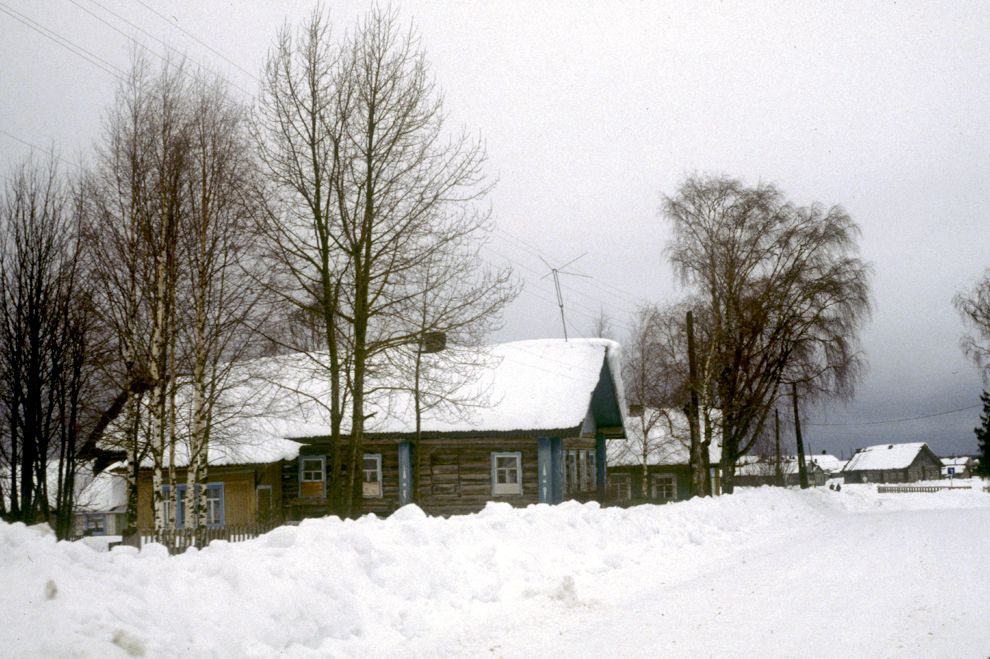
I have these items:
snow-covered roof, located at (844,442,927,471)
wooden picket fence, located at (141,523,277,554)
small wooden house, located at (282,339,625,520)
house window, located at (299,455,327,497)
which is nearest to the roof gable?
snow-covered roof, located at (844,442,927,471)

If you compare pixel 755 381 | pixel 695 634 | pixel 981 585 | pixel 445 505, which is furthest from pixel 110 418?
pixel 755 381

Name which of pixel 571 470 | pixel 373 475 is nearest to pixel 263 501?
pixel 373 475

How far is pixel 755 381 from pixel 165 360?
24.4m

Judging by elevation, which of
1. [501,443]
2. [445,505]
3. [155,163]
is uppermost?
[155,163]

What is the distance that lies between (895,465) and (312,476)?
10979cm

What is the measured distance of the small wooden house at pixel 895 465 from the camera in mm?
117000

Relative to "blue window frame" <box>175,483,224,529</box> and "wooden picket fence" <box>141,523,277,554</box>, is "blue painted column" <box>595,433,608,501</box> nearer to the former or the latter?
"blue window frame" <box>175,483,224,529</box>

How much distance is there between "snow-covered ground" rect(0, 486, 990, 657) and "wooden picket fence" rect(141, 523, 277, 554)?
645cm

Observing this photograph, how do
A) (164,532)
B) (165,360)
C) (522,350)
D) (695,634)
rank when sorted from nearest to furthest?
(695,634), (164,532), (165,360), (522,350)

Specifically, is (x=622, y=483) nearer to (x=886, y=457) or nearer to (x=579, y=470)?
(x=579, y=470)

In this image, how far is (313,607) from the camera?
7.35 m

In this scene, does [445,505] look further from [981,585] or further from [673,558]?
[981,585]

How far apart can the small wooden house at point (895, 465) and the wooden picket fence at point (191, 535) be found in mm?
116588

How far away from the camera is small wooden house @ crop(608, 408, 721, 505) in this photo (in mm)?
Answer: 46875
